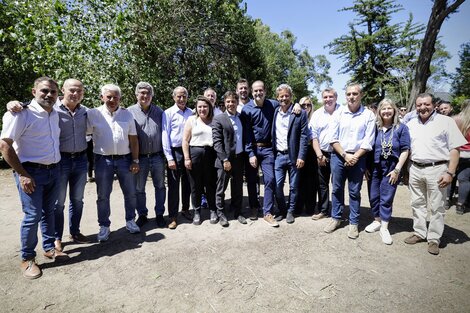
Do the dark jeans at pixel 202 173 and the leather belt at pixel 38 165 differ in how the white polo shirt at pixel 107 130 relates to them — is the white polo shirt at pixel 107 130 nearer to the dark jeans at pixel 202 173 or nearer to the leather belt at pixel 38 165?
the leather belt at pixel 38 165

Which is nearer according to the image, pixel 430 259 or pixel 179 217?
pixel 430 259

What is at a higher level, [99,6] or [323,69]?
[323,69]

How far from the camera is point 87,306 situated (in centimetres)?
293

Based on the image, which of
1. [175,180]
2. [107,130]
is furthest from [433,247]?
[107,130]

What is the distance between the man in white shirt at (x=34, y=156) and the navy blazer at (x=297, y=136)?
3551mm

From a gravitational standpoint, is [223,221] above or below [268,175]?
below

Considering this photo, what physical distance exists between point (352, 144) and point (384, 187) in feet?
2.82

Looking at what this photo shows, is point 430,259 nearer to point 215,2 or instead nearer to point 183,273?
point 183,273

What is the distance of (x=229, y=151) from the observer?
188 inches

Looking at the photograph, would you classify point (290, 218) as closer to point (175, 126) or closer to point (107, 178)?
point (175, 126)

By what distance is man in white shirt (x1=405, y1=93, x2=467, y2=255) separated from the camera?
3926 millimetres

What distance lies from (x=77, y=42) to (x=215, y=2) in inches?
206

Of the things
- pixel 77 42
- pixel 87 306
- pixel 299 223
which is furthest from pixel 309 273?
pixel 77 42

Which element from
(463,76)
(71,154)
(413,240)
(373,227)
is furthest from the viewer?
(463,76)
